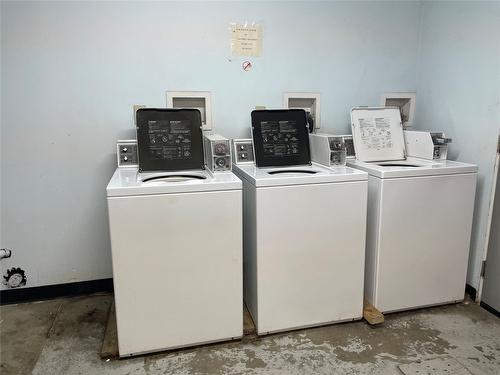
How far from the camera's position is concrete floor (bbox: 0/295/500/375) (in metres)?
1.83

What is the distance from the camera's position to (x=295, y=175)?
204 centimetres

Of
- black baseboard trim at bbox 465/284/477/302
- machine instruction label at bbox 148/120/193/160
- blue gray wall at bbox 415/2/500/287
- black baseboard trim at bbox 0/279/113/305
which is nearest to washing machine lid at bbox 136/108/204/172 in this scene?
machine instruction label at bbox 148/120/193/160

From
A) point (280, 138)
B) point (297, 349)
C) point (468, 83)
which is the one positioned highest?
point (468, 83)

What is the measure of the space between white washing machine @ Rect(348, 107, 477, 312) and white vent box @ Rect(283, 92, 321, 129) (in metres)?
0.51

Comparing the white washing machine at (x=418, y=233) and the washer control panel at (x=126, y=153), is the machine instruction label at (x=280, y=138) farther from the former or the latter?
the washer control panel at (x=126, y=153)

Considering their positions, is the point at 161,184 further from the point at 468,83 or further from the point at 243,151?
the point at 468,83

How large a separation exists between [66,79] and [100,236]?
1.04m

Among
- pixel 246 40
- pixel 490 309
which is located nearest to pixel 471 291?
pixel 490 309

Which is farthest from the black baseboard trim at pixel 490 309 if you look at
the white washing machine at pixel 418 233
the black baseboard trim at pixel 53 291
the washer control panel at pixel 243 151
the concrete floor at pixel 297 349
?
the black baseboard trim at pixel 53 291

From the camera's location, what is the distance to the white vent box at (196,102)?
8.05ft

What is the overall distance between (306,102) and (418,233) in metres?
1.18

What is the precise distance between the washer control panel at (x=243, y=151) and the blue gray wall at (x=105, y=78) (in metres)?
0.21


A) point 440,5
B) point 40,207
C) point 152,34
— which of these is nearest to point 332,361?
point 40,207

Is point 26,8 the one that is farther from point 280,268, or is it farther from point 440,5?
point 440,5
